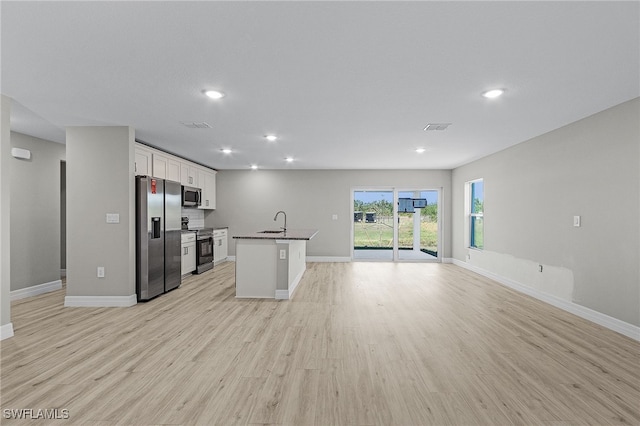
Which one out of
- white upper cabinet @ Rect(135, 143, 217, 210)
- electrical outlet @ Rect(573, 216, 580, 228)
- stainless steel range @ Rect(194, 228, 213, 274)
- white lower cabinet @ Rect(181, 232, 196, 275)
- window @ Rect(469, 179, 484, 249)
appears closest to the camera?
electrical outlet @ Rect(573, 216, 580, 228)

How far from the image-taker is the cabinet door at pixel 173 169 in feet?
19.0

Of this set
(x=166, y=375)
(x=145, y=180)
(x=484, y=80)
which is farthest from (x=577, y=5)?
(x=145, y=180)

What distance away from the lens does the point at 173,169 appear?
5957 mm

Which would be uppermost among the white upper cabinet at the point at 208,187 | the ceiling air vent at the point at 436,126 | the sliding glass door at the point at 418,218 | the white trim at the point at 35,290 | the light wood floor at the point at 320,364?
the ceiling air vent at the point at 436,126

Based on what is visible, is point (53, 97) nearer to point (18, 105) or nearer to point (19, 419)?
point (18, 105)

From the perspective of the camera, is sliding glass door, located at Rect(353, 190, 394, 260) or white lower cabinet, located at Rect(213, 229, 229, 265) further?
sliding glass door, located at Rect(353, 190, 394, 260)

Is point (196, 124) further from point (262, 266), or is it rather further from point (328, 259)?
point (328, 259)

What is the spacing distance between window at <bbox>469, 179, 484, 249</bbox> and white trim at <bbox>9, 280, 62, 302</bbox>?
318 inches

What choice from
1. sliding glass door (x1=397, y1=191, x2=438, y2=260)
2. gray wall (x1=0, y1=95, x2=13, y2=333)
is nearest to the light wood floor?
gray wall (x1=0, y1=95, x2=13, y2=333)

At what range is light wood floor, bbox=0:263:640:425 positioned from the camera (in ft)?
6.48

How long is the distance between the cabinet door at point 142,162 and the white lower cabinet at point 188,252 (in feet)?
4.91

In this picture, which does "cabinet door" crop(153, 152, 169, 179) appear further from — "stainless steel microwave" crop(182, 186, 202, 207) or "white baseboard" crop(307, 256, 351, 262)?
"white baseboard" crop(307, 256, 351, 262)

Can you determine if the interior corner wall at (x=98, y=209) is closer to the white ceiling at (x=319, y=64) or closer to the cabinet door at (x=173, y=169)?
the white ceiling at (x=319, y=64)

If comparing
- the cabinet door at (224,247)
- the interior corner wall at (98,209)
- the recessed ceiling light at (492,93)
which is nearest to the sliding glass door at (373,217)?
the cabinet door at (224,247)
